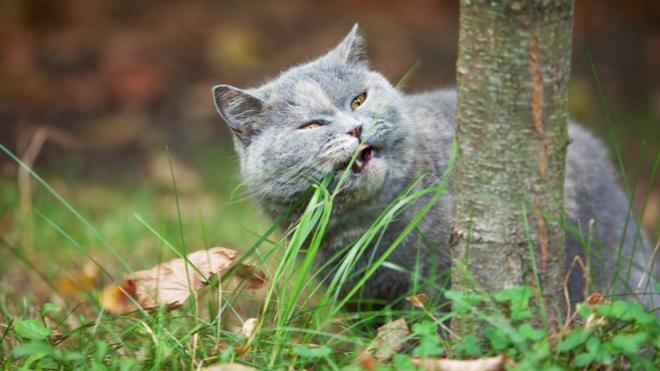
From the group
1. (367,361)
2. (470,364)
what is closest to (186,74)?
(367,361)

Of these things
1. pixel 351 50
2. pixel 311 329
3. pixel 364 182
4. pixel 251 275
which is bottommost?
pixel 311 329

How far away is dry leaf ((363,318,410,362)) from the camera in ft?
6.11

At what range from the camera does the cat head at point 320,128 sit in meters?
2.32

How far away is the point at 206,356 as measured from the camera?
1.90 metres

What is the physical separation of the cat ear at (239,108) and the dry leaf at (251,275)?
1.80 ft

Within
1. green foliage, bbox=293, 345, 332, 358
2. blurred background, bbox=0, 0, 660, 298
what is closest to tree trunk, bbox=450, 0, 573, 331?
green foliage, bbox=293, 345, 332, 358

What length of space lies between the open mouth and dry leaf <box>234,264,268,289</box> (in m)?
0.40

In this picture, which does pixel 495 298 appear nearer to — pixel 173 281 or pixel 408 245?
pixel 408 245

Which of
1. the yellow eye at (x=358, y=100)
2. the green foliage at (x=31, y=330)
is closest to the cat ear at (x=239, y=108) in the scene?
the yellow eye at (x=358, y=100)

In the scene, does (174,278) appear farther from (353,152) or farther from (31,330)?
(353,152)

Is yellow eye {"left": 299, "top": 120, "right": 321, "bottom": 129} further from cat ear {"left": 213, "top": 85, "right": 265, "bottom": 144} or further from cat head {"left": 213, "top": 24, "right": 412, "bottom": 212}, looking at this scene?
cat ear {"left": 213, "top": 85, "right": 265, "bottom": 144}

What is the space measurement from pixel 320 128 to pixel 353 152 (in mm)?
189

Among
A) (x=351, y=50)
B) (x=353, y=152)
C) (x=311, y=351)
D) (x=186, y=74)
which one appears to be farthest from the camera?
(x=186, y=74)

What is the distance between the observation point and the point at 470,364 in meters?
1.67
